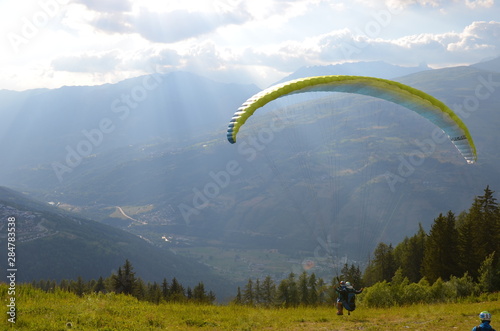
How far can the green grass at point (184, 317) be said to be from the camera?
13.2 meters

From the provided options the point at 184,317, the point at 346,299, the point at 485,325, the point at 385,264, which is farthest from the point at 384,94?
the point at 385,264

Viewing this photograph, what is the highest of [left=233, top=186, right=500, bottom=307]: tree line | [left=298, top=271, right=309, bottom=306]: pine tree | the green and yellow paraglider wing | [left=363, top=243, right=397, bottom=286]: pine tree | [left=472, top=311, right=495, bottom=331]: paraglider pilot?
the green and yellow paraglider wing

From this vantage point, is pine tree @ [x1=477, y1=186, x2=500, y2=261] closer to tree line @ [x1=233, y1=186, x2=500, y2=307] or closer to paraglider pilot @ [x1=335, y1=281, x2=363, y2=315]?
tree line @ [x1=233, y1=186, x2=500, y2=307]

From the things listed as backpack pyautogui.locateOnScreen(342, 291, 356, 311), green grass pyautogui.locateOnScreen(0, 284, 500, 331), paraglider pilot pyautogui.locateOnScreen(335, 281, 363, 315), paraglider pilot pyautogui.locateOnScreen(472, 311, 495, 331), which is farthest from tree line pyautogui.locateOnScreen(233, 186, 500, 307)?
paraglider pilot pyautogui.locateOnScreen(472, 311, 495, 331)

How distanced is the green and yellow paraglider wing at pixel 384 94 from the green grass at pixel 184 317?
839cm

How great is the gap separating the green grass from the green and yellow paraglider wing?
8394mm

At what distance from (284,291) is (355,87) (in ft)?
194

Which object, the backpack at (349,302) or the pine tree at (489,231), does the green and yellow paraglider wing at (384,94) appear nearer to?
the backpack at (349,302)

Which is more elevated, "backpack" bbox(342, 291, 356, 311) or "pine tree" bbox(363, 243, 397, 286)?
"backpack" bbox(342, 291, 356, 311)

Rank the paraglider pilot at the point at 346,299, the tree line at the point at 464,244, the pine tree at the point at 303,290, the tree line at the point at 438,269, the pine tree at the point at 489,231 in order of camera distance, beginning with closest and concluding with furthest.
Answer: the paraglider pilot at the point at 346,299
the tree line at the point at 438,269
the pine tree at the point at 489,231
the tree line at the point at 464,244
the pine tree at the point at 303,290

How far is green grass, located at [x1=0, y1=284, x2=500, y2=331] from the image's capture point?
13.2 m

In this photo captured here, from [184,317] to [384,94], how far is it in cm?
1487

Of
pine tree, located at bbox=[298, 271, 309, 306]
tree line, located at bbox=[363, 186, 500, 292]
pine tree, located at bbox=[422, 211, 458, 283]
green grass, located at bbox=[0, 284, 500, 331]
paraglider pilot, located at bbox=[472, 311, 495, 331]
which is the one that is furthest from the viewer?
pine tree, located at bbox=[298, 271, 309, 306]

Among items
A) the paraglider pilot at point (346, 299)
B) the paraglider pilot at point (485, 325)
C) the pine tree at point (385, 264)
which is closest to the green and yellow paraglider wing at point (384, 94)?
the paraglider pilot at point (346, 299)
